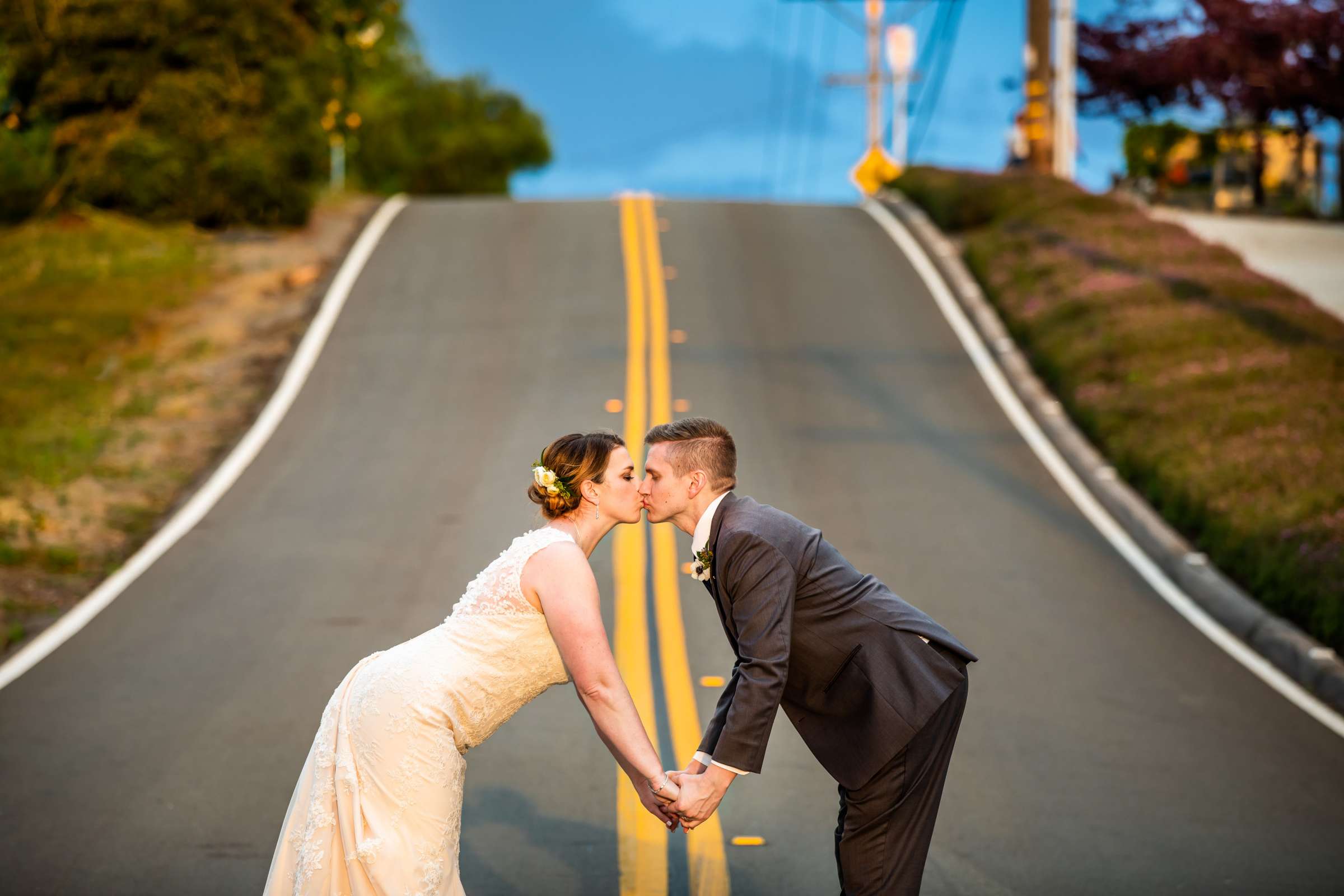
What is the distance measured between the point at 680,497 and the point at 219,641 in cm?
596

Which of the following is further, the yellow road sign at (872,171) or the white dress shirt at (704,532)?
the yellow road sign at (872,171)

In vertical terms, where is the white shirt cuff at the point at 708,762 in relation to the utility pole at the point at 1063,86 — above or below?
below

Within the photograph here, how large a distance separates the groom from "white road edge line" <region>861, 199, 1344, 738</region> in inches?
189

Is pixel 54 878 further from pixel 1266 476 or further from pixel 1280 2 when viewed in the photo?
pixel 1280 2

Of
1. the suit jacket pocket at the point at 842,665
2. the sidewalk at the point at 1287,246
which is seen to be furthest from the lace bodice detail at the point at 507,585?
the sidewalk at the point at 1287,246

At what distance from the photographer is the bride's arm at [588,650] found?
4.34 meters

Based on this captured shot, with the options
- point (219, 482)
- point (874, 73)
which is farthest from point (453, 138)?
point (219, 482)

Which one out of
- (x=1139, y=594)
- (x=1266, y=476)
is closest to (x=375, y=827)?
(x=1139, y=594)

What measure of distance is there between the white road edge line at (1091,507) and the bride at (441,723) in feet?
18.9

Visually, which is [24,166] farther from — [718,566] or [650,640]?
[718,566]

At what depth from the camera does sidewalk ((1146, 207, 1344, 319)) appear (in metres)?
21.8

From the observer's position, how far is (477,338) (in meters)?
18.2

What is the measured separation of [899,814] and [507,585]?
1.52m

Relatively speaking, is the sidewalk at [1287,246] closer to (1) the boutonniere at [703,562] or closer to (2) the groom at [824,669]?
(2) the groom at [824,669]
